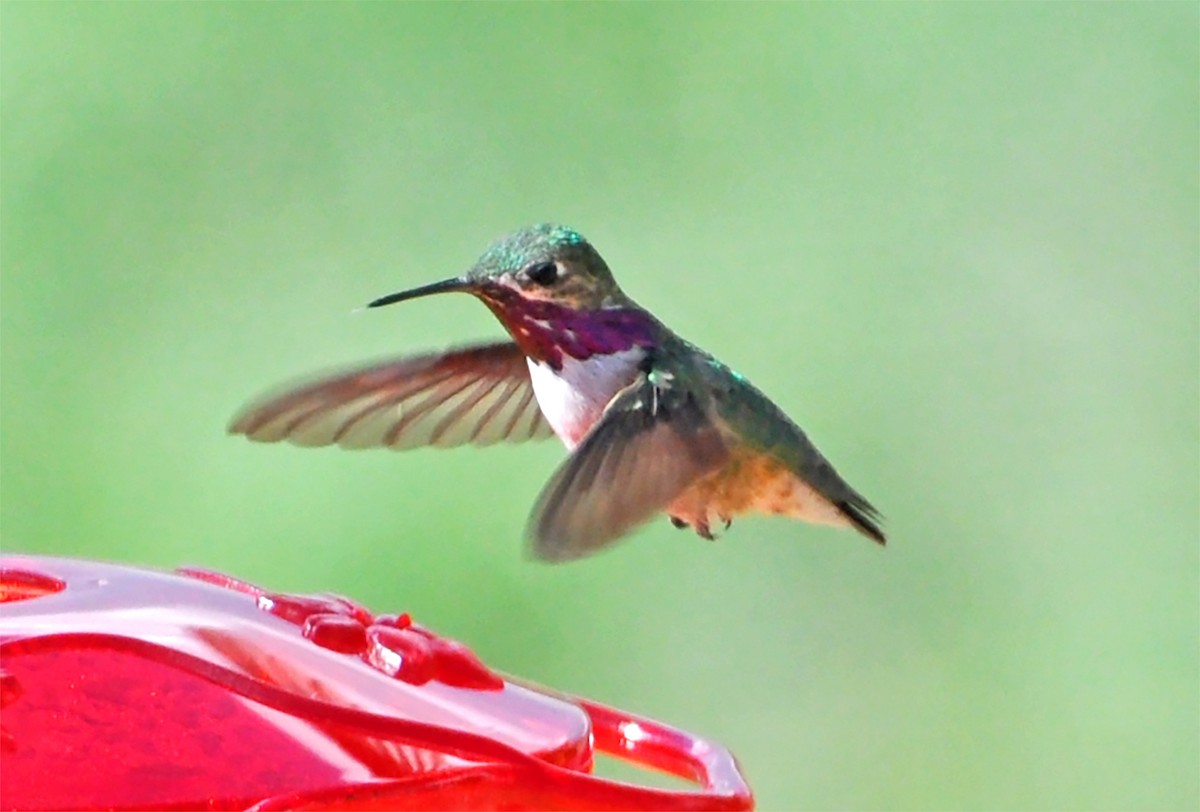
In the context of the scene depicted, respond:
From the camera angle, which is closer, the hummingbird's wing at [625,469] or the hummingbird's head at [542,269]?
the hummingbird's wing at [625,469]

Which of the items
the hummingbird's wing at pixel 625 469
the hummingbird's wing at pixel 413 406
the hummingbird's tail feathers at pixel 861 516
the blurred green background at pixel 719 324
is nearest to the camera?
the hummingbird's wing at pixel 625 469

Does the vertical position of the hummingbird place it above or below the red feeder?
above

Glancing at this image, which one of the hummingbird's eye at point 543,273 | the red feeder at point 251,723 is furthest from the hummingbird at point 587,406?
the red feeder at point 251,723

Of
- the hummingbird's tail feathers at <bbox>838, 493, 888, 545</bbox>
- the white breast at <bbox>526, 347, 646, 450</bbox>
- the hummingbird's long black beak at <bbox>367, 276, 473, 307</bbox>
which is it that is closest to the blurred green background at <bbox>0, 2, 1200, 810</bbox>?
the hummingbird's tail feathers at <bbox>838, 493, 888, 545</bbox>

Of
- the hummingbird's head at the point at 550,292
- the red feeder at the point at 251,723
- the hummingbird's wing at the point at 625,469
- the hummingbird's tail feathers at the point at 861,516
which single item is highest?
the hummingbird's head at the point at 550,292

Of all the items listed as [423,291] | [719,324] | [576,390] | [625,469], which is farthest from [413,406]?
[719,324]

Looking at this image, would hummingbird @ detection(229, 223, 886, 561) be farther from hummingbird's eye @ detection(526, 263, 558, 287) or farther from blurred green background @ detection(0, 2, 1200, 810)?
blurred green background @ detection(0, 2, 1200, 810)

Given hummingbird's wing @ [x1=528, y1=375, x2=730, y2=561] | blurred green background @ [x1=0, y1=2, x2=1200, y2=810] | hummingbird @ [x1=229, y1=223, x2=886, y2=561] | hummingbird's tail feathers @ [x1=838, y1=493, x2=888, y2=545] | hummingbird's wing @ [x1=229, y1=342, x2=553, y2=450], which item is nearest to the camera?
hummingbird's wing @ [x1=528, y1=375, x2=730, y2=561]

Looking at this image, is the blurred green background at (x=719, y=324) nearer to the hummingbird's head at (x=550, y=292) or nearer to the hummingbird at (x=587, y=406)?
the hummingbird at (x=587, y=406)
